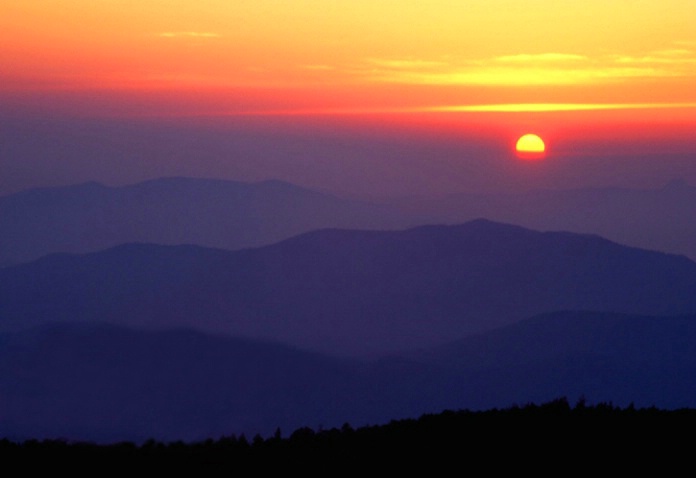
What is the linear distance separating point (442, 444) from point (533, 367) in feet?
507

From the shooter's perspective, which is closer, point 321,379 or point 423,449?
point 423,449

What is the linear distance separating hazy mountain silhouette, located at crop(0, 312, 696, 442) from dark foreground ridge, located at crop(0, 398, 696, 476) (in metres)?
123

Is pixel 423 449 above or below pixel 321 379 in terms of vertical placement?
below

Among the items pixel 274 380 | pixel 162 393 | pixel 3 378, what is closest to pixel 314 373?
pixel 274 380

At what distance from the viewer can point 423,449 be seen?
959 cm

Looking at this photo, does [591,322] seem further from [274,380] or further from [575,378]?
[274,380]

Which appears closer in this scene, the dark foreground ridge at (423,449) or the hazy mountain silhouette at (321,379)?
the dark foreground ridge at (423,449)

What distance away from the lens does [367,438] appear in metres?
10.1

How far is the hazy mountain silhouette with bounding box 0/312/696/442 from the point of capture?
14650cm

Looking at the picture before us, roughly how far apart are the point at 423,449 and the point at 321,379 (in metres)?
158

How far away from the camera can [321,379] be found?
166 metres

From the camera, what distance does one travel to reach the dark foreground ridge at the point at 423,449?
906 cm

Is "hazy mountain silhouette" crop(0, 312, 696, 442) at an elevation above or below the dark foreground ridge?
above

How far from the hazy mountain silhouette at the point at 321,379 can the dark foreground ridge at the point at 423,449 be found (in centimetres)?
12271
